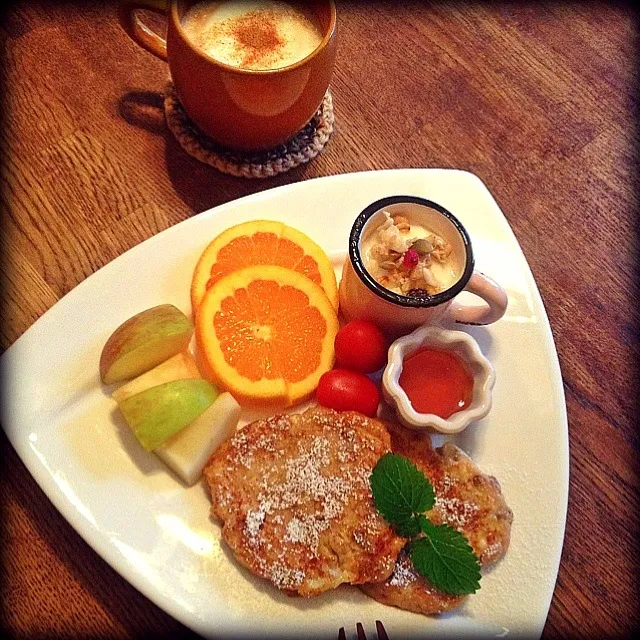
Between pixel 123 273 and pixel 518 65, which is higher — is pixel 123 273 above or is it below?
below

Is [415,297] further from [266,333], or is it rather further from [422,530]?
[422,530]

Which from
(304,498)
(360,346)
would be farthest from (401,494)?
(360,346)

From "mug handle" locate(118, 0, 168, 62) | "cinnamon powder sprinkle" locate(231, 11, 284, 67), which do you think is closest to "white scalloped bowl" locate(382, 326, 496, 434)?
"cinnamon powder sprinkle" locate(231, 11, 284, 67)

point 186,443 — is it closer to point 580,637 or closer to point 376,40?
point 580,637

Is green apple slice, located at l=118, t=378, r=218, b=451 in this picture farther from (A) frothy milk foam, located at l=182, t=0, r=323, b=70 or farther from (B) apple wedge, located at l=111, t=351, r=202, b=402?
(A) frothy milk foam, located at l=182, t=0, r=323, b=70

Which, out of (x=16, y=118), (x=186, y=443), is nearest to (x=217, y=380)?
(x=186, y=443)

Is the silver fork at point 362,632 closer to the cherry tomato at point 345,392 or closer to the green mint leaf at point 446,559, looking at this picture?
the green mint leaf at point 446,559
